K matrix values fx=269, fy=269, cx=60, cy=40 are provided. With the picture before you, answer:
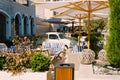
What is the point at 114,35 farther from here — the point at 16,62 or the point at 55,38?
the point at 55,38

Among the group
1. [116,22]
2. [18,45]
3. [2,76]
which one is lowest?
[2,76]

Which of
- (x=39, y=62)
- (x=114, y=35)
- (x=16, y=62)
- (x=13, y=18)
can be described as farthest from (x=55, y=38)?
(x=114, y=35)

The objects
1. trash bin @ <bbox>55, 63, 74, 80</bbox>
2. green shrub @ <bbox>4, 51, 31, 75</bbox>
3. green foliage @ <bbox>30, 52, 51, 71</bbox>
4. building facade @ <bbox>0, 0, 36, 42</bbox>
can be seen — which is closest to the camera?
trash bin @ <bbox>55, 63, 74, 80</bbox>

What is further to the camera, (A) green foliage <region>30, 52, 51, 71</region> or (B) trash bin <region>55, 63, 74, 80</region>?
(A) green foliage <region>30, 52, 51, 71</region>

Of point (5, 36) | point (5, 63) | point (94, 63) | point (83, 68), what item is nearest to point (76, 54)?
Answer: point (94, 63)

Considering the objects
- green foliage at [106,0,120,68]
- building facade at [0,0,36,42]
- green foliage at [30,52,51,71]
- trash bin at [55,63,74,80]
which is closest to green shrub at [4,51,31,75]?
green foliage at [30,52,51,71]

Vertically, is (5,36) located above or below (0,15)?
below

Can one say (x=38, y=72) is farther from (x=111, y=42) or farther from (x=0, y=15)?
(x=0, y=15)

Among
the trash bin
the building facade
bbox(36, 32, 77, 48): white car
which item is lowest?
the trash bin

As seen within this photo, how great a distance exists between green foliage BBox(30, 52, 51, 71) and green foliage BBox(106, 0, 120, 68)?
1941mm

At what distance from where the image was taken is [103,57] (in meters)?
9.27

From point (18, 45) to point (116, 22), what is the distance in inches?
125

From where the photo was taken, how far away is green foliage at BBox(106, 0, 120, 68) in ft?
25.2

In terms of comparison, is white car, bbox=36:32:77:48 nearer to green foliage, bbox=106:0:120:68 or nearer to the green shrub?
the green shrub
